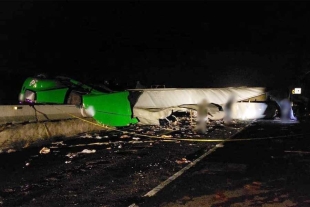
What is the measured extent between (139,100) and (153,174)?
33.9 ft

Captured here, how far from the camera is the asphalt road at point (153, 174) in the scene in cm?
522

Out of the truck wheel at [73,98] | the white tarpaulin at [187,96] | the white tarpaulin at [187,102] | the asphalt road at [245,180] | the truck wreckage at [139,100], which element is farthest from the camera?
the white tarpaulin at [187,96]

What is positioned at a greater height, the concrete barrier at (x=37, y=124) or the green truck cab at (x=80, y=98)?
the green truck cab at (x=80, y=98)

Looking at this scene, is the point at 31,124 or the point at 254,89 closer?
the point at 31,124

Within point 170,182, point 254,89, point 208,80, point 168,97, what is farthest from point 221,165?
point 208,80

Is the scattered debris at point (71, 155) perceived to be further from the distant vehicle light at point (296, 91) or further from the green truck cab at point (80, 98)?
the distant vehicle light at point (296, 91)

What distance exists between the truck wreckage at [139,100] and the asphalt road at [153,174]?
3515 millimetres

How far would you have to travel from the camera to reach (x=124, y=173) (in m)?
6.89

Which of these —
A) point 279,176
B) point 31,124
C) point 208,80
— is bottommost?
point 279,176

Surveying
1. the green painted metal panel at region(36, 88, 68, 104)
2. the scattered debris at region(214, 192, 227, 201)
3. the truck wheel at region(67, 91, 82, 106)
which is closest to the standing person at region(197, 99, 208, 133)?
the truck wheel at region(67, 91, 82, 106)

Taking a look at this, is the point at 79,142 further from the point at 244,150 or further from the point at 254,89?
the point at 254,89

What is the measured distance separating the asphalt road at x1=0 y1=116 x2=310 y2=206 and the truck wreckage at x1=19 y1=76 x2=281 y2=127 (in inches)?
138

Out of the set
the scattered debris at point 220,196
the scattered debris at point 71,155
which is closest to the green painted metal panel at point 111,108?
the scattered debris at point 71,155

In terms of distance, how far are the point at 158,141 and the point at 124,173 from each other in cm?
455
